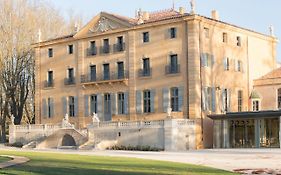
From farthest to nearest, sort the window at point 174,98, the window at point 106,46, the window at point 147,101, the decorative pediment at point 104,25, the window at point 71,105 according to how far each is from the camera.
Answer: the window at point 71,105 < the window at point 106,46 < the decorative pediment at point 104,25 < the window at point 147,101 < the window at point 174,98

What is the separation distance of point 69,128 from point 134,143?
703 centimetres

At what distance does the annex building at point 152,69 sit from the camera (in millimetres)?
45312

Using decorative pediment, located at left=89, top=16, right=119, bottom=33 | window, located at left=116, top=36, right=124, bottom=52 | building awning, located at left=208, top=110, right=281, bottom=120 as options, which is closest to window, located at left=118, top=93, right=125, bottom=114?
window, located at left=116, top=36, right=124, bottom=52

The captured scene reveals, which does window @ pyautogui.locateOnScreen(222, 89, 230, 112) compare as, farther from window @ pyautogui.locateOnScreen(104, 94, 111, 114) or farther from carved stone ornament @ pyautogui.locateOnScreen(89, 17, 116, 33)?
carved stone ornament @ pyautogui.locateOnScreen(89, 17, 116, 33)

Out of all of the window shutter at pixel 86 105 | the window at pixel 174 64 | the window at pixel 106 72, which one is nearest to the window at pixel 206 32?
the window at pixel 174 64

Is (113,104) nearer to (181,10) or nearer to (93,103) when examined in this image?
(93,103)

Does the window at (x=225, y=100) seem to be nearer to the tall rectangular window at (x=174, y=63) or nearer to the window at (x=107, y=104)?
the tall rectangular window at (x=174, y=63)

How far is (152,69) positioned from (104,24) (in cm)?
699

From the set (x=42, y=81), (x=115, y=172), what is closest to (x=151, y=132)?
(x=42, y=81)

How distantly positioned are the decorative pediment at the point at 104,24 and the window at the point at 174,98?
746 centimetres

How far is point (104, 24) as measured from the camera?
51.0m

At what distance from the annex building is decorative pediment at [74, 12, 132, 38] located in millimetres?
90

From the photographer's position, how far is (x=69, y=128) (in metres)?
48.2

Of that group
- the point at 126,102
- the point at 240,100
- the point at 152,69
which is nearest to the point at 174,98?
the point at 152,69
